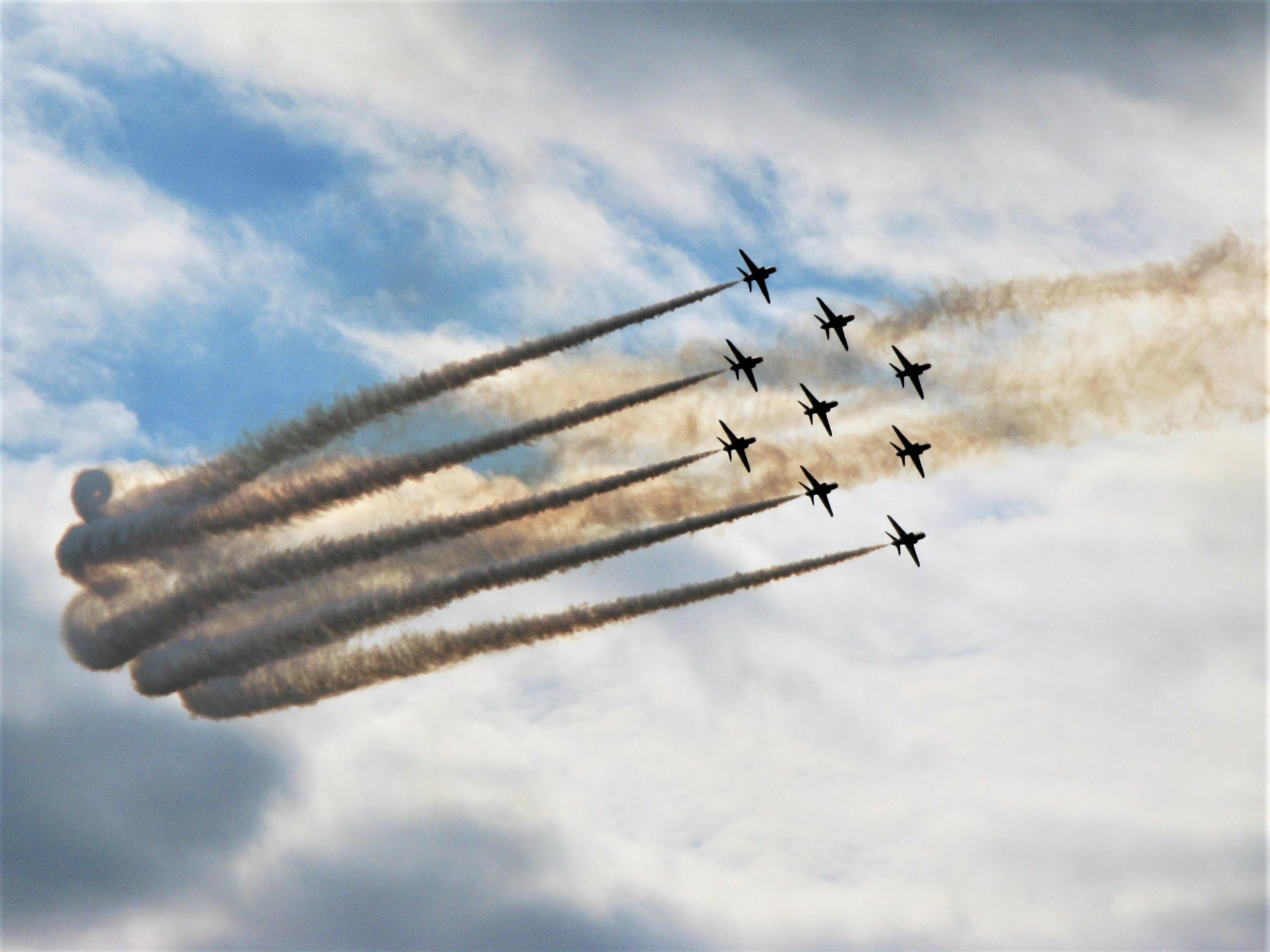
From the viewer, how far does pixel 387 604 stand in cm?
6862

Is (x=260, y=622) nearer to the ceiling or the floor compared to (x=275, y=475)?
nearer to the floor

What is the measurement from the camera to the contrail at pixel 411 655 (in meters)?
66.8

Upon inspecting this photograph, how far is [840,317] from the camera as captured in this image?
78.3 meters

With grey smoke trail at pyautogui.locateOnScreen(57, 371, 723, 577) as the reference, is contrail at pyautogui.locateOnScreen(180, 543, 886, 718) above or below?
below

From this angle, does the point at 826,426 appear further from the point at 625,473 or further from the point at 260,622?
the point at 260,622

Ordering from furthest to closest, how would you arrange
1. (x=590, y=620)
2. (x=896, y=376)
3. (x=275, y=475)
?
(x=896, y=376), (x=275, y=475), (x=590, y=620)

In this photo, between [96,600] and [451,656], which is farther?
[96,600]

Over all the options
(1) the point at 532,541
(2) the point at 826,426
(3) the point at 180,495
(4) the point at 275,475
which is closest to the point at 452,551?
(1) the point at 532,541

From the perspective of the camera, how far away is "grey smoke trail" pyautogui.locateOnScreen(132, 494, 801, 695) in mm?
66875

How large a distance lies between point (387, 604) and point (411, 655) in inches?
137

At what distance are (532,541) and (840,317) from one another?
22.5 m

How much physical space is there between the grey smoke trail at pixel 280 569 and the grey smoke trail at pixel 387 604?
6.27 ft

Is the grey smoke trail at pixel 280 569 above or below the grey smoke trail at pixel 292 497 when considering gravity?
below

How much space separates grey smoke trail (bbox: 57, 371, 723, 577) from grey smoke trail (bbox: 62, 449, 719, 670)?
2.25 meters
